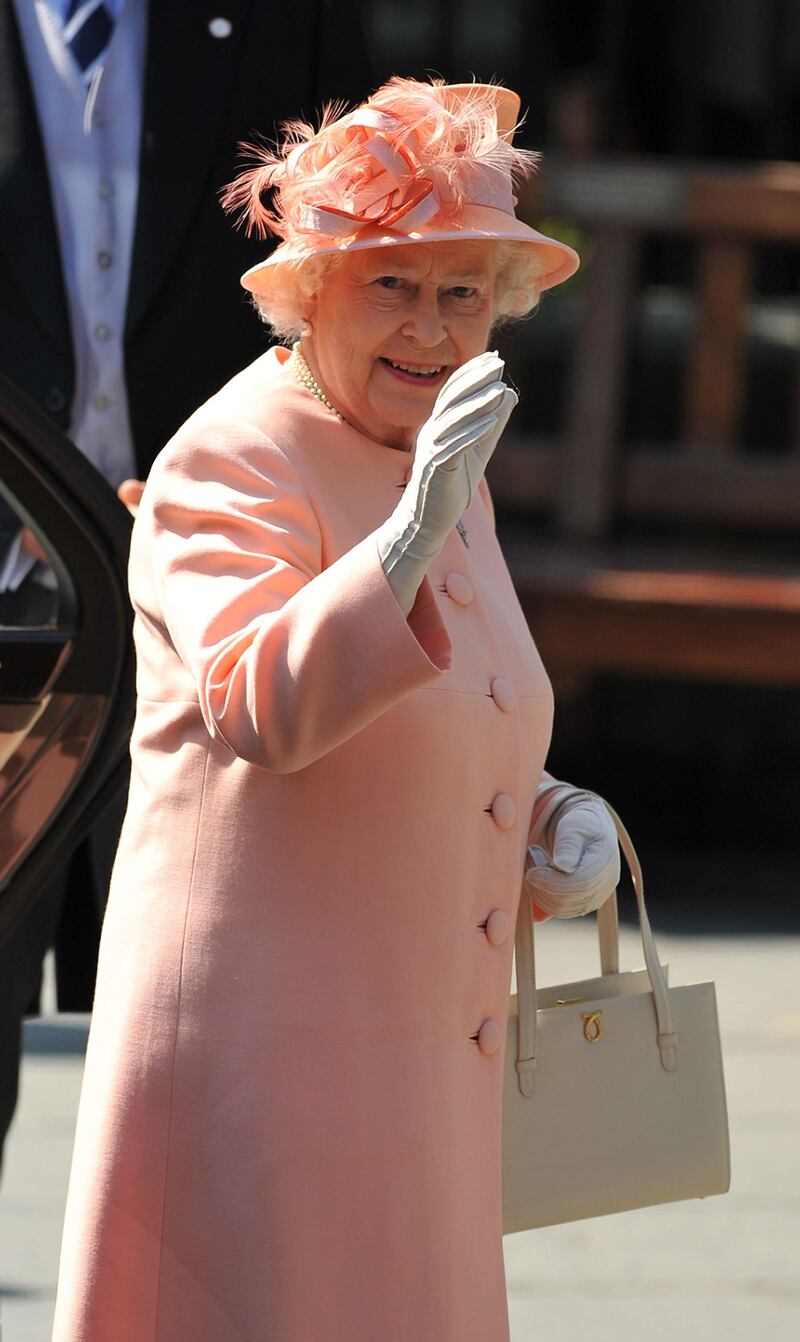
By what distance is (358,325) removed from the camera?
6.48 ft

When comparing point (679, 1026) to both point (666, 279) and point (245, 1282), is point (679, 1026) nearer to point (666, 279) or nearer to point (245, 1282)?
point (245, 1282)

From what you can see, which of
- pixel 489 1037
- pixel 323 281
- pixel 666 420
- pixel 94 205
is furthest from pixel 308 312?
pixel 666 420

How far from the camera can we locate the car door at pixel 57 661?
2332 mm

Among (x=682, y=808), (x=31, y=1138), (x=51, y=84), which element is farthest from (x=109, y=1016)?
(x=682, y=808)

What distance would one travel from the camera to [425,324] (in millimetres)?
1968

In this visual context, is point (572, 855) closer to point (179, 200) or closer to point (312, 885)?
point (312, 885)

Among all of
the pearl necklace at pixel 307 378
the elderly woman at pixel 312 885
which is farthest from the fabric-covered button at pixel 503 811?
the pearl necklace at pixel 307 378

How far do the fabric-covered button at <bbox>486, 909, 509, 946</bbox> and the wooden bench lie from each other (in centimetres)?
386

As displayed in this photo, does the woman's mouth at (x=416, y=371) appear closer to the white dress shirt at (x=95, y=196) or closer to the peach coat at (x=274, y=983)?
the peach coat at (x=274, y=983)

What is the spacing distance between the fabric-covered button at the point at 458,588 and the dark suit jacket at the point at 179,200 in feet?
3.41

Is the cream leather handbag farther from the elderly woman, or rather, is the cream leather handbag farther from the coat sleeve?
the coat sleeve

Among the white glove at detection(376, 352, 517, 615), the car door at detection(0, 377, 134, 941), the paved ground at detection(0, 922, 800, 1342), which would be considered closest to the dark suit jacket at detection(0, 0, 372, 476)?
the car door at detection(0, 377, 134, 941)

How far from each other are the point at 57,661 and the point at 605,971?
0.69 meters

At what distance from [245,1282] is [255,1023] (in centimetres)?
23
